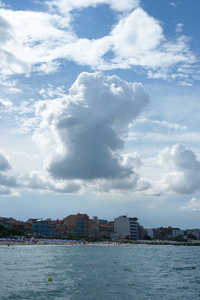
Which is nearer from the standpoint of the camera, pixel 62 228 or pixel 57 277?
pixel 57 277

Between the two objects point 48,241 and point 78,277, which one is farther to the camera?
point 48,241

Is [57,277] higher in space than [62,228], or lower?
lower

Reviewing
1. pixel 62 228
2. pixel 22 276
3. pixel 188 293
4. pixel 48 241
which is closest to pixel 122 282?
pixel 188 293

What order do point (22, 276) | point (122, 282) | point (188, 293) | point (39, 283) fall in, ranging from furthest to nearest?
1. point (22, 276)
2. point (122, 282)
3. point (39, 283)
4. point (188, 293)

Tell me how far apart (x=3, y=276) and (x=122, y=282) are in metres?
14.5

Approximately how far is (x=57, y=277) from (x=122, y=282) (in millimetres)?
8297

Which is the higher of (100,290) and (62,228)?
(62,228)

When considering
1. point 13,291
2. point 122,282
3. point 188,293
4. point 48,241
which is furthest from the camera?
point 48,241

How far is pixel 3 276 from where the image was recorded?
4112cm

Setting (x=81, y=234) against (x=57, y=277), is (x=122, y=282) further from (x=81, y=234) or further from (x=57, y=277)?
(x=81, y=234)

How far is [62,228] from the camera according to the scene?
191 metres

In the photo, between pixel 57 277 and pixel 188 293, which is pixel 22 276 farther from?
pixel 188 293

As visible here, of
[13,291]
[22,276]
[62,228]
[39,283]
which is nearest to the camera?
[13,291]

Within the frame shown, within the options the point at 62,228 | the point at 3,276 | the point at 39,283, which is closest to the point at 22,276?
the point at 3,276
